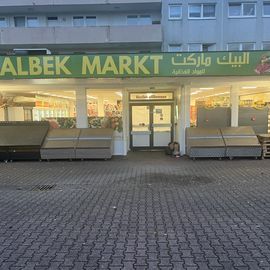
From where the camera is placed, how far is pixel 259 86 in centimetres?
1146

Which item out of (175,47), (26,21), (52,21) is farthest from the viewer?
(26,21)

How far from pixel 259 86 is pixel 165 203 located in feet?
25.6

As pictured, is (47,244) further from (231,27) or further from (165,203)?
(231,27)

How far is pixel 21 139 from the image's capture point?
11.1 meters

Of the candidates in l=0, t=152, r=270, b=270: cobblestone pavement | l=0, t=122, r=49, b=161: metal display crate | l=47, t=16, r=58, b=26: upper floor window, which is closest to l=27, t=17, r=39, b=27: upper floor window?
l=47, t=16, r=58, b=26: upper floor window

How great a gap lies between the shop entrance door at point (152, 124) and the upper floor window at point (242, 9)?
40.1ft

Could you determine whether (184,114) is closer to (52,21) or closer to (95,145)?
(95,145)

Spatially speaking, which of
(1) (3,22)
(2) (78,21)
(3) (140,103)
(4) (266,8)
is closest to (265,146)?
(3) (140,103)

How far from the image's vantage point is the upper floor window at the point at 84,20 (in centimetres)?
2345

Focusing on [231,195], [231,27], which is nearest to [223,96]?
[231,195]

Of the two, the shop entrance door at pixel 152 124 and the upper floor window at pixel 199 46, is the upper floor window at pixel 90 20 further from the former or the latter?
the shop entrance door at pixel 152 124

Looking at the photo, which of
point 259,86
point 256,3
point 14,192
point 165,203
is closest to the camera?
point 165,203

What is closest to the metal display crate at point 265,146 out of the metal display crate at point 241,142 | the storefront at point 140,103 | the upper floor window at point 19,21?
the metal display crate at point 241,142

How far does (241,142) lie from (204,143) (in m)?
1.31
